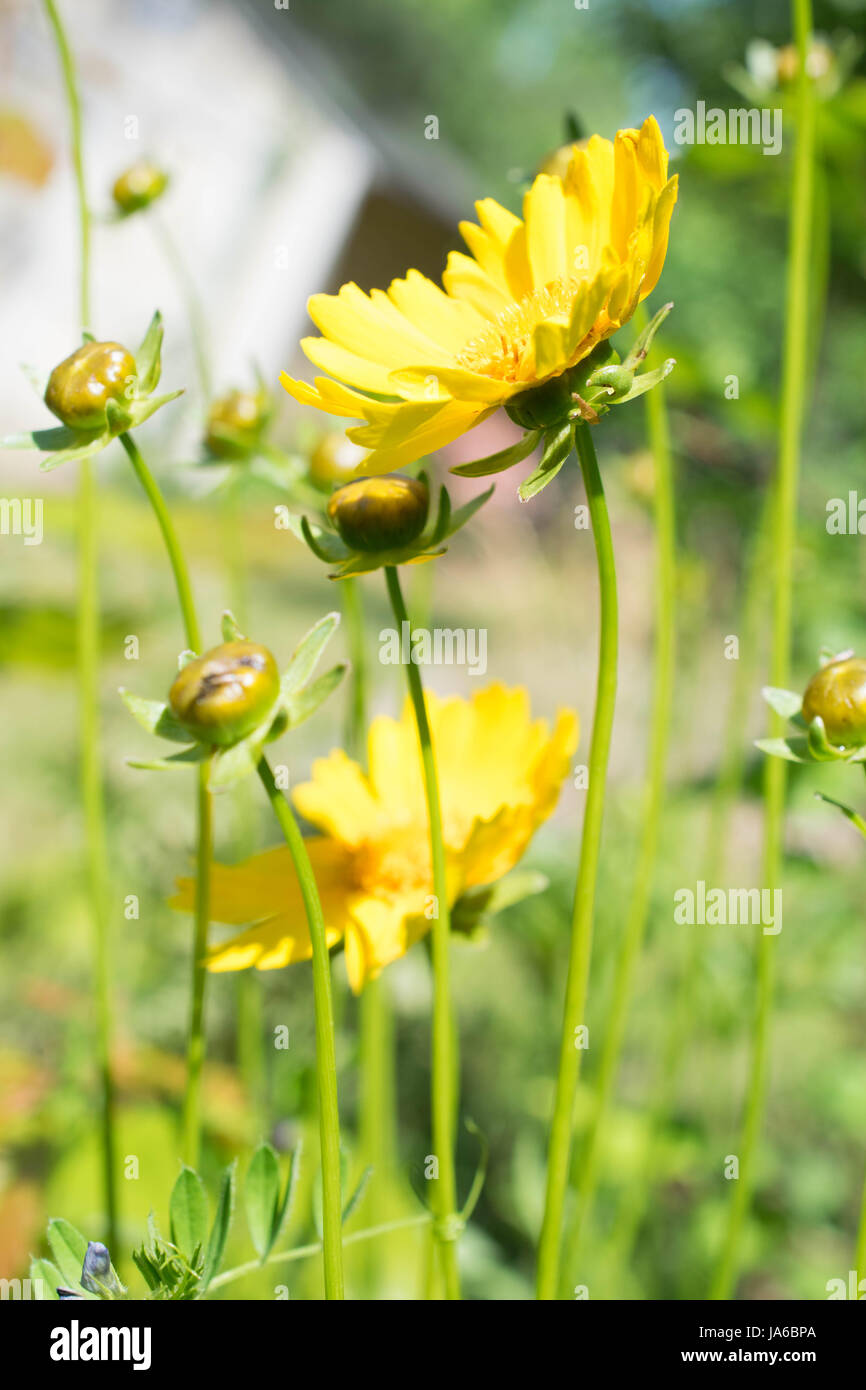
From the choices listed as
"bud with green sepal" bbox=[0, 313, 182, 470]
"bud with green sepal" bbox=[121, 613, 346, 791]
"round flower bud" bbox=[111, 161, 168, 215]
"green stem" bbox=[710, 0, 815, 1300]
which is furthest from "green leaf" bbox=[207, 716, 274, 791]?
"round flower bud" bbox=[111, 161, 168, 215]

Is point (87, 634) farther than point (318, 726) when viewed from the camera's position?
No

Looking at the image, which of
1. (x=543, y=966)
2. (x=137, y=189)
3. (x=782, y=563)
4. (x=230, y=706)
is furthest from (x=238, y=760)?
(x=543, y=966)

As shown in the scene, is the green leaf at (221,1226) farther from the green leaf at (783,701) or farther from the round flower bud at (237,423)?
the round flower bud at (237,423)

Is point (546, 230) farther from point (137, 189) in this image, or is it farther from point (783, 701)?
point (137, 189)

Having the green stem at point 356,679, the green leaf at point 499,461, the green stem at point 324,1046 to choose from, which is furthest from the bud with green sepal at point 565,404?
the green stem at point 356,679

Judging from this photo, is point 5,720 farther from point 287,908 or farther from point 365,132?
point 365,132

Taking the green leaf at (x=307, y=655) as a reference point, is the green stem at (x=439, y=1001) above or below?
below
